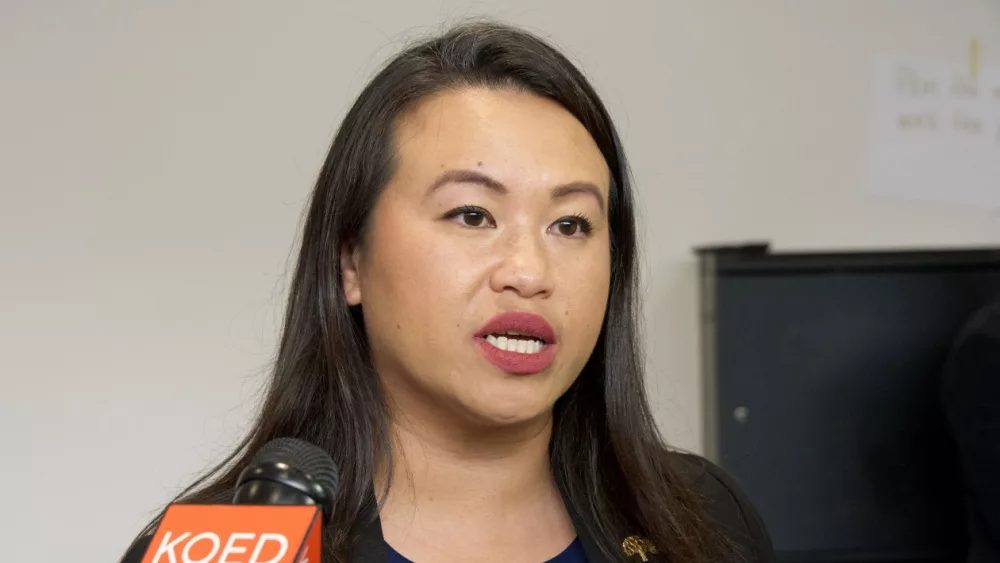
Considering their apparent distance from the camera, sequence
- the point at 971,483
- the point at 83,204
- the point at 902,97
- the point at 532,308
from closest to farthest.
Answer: the point at 532,308 → the point at 971,483 → the point at 83,204 → the point at 902,97

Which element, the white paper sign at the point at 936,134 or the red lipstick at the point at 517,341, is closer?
the red lipstick at the point at 517,341

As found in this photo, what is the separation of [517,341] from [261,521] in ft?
1.42

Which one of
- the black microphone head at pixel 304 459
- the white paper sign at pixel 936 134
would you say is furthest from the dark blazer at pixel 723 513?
the white paper sign at pixel 936 134

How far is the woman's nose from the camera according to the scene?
106cm

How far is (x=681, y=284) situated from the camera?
2.25 m

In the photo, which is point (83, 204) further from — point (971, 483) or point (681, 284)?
point (971, 483)

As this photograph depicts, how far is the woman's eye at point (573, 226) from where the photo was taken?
3.74ft

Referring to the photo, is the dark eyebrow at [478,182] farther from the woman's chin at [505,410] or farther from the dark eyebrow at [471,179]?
the woman's chin at [505,410]

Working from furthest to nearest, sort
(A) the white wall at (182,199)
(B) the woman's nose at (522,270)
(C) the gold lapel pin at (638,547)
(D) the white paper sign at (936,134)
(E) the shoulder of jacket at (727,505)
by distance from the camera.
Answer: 1. (D) the white paper sign at (936,134)
2. (A) the white wall at (182,199)
3. (E) the shoulder of jacket at (727,505)
4. (C) the gold lapel pin at (638,547)
5. (B) the woman's nose at (522,270)

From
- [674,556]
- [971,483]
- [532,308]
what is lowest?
[971,483]

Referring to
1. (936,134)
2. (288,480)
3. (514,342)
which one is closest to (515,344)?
(514,342)

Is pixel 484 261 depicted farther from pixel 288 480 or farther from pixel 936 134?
pixel 936 134

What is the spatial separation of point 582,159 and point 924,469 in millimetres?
1125

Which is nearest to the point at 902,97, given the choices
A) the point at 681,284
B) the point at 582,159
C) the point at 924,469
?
the point at 681,284
